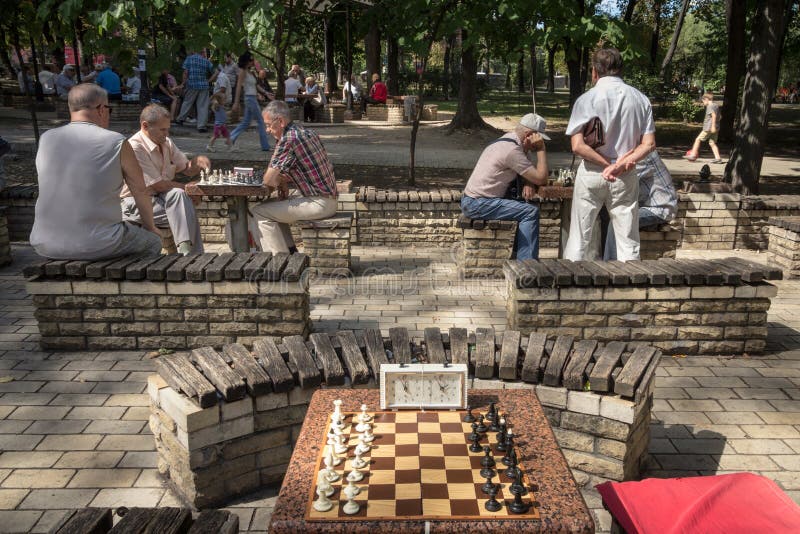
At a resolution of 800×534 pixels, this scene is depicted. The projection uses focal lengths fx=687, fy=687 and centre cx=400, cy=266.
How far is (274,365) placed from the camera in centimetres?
370

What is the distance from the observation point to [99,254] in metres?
5.42

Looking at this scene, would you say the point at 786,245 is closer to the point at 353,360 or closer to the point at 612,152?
the point at 612,152

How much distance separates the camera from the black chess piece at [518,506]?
2234mm

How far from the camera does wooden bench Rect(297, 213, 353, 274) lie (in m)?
7.51

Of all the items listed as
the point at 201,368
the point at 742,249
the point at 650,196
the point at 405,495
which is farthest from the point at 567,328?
the point at 742,249

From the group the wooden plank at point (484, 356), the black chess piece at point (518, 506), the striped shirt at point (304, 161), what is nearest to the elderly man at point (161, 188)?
the striped shirt at point (304, 161)

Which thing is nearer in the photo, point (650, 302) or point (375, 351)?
point (375, 351)

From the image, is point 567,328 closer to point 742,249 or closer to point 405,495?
point 405,495

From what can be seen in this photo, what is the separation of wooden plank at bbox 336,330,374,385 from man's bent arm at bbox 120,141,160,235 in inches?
100.0

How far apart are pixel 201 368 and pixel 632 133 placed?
4.23 m

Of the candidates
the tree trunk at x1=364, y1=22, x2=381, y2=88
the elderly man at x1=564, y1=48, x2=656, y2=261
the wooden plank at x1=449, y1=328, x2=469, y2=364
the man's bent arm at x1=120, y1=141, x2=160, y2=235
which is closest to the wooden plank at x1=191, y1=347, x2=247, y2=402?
the wooden plank at x1=449, y1=328, x2=469, y2=364

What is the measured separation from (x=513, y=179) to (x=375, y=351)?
396 cm

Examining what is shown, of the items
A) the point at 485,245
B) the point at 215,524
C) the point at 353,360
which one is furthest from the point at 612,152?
the point at 215,524

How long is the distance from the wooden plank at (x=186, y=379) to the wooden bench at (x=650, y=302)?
269 centimetres
